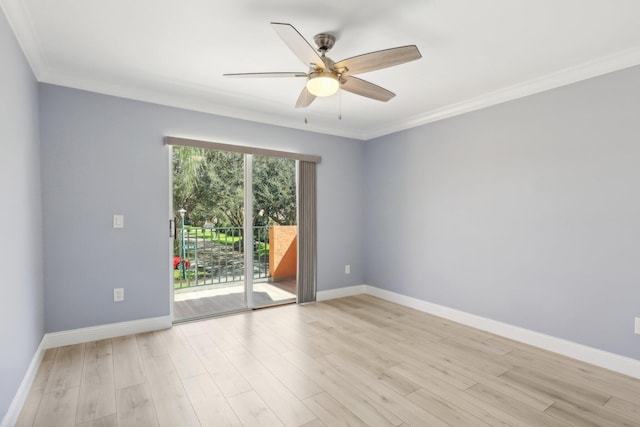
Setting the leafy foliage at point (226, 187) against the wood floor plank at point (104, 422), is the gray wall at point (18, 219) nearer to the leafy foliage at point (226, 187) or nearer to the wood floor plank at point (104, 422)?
the wood floor plank at point (104, 422)

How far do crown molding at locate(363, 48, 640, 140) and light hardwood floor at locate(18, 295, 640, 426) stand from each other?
7.84 ft

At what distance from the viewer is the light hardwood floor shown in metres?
1.97

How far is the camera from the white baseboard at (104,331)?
9.48 feet

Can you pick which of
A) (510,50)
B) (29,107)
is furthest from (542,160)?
(29,107)

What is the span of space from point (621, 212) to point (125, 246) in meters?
4.38

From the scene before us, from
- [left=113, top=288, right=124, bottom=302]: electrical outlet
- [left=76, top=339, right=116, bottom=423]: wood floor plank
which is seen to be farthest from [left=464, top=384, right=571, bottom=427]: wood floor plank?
[left=113, top=288, right=124, bottom=302]: electrical outlet

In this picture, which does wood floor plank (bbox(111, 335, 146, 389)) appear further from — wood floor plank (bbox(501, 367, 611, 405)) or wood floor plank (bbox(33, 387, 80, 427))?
wood floor plank (bbox(501, 367, 611, 405))

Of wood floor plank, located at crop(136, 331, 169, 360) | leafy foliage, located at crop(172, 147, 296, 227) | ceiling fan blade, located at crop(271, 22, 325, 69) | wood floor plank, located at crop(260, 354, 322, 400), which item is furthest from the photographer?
leafy foliage, located at crop(172, 147, 296, 227)

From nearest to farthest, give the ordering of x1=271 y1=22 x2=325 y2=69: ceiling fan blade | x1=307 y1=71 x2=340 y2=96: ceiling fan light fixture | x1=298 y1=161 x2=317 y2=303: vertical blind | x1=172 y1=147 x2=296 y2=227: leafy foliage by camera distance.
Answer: x1=271 y1=22 x2=325 y2=69: ceiling fan blade, x1=307 y1=71 x2=340 y2=96: ceiling fan light fixture, x1=172 y1=147 x2=296 y2=227: leafy foliage, x1=298 y1=161 x2=317 y2=303: vertical blind

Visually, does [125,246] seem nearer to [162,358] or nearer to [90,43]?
[162,358]

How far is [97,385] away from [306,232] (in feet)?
8.88

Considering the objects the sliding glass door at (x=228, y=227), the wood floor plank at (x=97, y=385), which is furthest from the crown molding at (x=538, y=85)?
the wood floor plank at (x=97, y=385)

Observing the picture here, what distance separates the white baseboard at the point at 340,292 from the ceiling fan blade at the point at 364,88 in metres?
2.86

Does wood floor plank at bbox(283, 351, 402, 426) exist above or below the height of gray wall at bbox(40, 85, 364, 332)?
below
